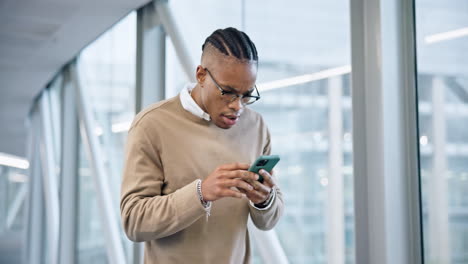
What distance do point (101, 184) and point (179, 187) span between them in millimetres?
3518

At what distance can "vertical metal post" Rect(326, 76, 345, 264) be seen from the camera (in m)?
2.38

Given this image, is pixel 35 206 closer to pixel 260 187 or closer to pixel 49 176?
pixel 49 176

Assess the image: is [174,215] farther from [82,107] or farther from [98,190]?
[82,107]

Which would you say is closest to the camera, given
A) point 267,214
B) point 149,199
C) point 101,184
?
point 149,199

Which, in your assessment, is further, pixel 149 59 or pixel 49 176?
pixel 49 176

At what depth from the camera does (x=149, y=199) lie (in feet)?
5.41

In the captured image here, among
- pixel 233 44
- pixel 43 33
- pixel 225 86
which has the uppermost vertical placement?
pixel 43 33

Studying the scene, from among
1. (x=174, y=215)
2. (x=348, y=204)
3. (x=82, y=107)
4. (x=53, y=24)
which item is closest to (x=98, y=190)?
(x=82, y=107)

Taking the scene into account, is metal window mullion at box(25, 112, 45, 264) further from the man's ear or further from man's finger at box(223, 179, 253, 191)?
man's finger at box(223, 179, 253, 191)

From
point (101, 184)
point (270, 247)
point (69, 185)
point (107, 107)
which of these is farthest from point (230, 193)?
point (69, 185)

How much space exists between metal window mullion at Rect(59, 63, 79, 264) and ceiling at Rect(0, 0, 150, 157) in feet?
1.54

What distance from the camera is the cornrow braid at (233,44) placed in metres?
1.69

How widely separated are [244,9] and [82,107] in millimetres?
3112

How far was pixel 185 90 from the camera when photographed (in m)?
1.85
